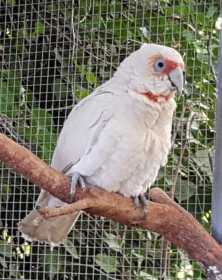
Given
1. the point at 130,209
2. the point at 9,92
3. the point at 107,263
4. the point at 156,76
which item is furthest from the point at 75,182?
the point at 9,92

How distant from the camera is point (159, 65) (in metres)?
1.09

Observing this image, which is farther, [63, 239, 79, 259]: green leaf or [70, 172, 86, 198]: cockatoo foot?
[63, 239, 79, 259]: green leaf

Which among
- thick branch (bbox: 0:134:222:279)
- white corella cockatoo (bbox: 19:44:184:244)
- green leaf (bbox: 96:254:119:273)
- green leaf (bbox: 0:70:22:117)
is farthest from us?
green leaf (bbox: 0:70:22:117)

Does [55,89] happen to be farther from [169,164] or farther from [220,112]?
[220,112]

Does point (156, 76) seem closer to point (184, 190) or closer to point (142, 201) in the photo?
point (142, 201)

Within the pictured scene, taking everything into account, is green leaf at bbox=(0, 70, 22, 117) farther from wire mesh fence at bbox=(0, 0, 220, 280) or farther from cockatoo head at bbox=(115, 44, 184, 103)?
cockatoo head at bbox=(115, 44, 184, 103)

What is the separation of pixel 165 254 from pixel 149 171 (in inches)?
13.6

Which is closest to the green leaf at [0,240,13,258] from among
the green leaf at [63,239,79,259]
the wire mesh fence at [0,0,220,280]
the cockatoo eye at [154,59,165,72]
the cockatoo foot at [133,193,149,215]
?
the wire mesh fence at [0,0,220,280]

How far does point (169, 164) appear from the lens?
148cm

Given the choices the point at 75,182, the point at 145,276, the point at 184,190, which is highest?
the point at 75,182

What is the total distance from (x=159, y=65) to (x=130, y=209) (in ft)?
0.83

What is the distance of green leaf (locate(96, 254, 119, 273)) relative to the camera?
4.66 ft

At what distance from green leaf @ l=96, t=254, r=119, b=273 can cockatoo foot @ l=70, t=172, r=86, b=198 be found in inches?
17.8

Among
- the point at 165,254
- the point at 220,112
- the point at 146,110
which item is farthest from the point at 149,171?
the point at 165,254
